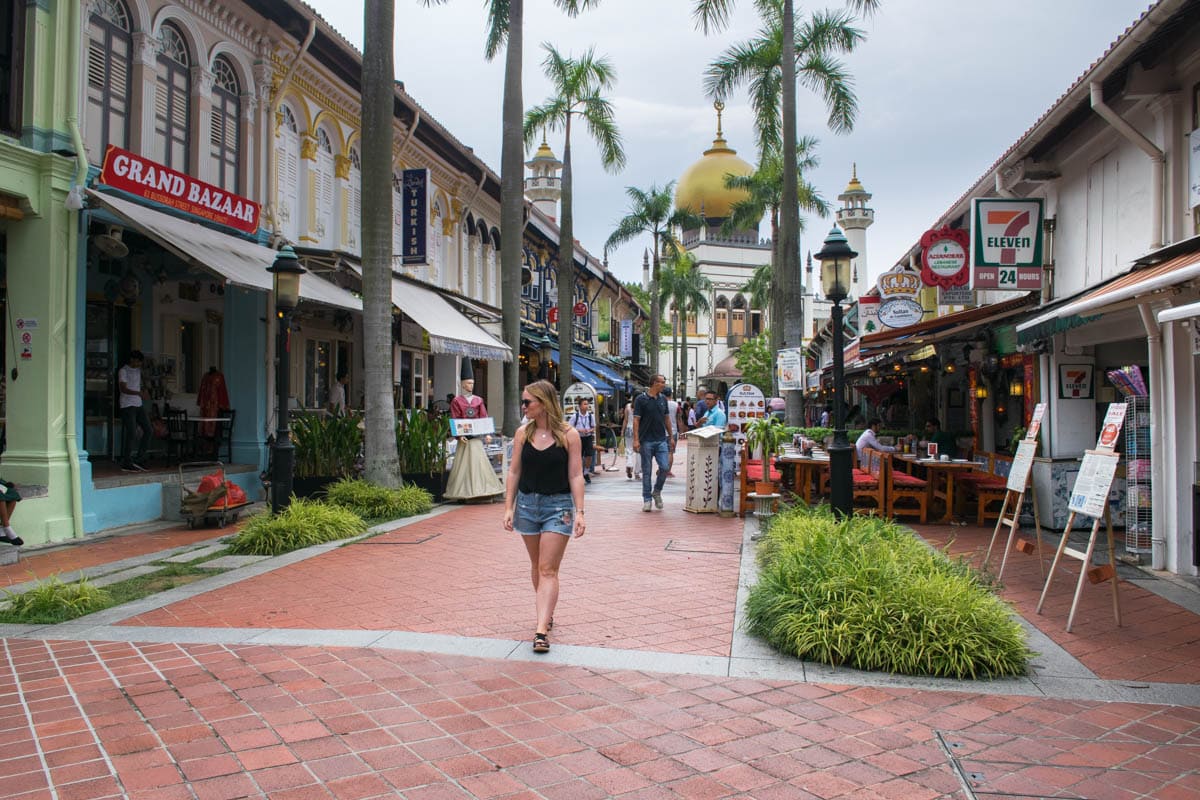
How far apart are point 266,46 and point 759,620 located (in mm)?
11768

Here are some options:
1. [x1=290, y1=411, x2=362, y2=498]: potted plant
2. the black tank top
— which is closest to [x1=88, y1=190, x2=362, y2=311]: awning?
[x1=290, y1=411, x2=362, y2=498]: potted plant

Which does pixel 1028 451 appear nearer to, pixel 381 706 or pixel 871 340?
pixel 381 706

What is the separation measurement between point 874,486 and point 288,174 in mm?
10411

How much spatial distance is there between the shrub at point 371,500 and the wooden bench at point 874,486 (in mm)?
5698

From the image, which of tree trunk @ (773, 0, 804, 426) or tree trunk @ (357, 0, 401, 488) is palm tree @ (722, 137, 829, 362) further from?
tree trunk @ (357, 0, 401, 488)

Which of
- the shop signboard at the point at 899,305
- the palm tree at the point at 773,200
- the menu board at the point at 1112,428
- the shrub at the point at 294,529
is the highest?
the palm tree at the point at 773,200

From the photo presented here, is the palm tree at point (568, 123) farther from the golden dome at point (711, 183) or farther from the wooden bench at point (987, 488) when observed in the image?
the golden dome at point (711, 183)

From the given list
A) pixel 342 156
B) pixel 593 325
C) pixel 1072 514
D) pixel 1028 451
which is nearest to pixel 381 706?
pixel 1072 514

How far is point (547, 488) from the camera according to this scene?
202 inches

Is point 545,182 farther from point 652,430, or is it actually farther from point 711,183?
point 652,430

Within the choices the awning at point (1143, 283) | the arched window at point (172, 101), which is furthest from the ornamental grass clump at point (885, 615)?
the arched window at point (172, 101)

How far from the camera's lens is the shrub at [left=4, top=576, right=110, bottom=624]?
5762mm

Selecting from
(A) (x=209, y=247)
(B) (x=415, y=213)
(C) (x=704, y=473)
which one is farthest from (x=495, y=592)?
(B) (x=415, y=213)

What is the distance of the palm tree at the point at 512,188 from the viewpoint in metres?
15.4
